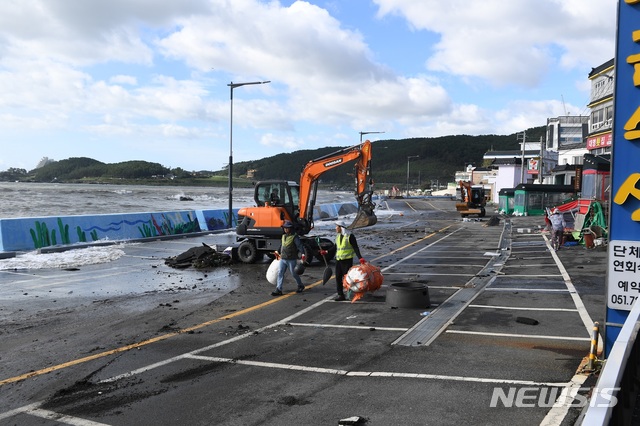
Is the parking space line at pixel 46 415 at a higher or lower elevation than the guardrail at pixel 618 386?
lower

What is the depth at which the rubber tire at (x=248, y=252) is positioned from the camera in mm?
18406

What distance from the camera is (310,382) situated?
662 cm

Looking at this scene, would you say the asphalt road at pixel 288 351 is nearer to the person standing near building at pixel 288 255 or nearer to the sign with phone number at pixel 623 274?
the person standing near building at pixel 288 255

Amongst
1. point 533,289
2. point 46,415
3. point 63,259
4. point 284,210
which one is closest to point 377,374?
point 46,415

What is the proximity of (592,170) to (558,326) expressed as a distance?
21.8 metres

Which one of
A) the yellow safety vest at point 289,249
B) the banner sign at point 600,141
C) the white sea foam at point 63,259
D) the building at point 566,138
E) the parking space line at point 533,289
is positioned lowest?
the white sea foam at point 63,259

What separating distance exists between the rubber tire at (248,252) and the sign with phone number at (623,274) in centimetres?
1314

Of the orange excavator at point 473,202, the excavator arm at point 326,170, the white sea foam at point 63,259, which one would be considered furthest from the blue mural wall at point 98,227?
the orange excavator at point 473,202

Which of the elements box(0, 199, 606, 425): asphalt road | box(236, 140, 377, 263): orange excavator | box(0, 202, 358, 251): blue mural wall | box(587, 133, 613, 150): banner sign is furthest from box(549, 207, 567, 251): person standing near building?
box(587, 133, 613, 150): banner sign

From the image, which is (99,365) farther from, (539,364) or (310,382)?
(539,364)

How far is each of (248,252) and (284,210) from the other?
200 centimetres

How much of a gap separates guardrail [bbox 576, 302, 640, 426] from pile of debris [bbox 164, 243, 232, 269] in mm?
14309

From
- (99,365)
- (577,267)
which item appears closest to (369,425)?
(99,365)

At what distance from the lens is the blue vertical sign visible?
638cm
